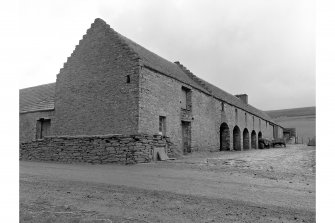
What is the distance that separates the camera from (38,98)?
22.8m

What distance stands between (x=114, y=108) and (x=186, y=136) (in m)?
5.84

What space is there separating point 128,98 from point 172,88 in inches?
147

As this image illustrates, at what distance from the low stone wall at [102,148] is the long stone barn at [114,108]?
4 cm

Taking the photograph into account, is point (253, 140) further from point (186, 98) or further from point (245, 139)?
point (186, 98)

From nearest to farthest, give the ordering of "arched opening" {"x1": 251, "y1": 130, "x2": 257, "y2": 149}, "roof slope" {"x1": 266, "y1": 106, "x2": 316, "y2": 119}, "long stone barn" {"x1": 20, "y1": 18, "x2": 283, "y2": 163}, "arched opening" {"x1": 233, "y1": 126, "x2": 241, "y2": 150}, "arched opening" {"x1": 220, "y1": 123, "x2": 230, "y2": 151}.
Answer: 1. "long stone barn" {"x1": 20, "y1": 18, "x2": 283, "y2": 163}
2. "arched opening" {"x1": 220, "y1": 123, "x2": 230, "y2": 151}
3. "arched opening" {"x1": 233, "y1": 126, "x2": 241, "y2": 150}
4. "arched opening" {"x1": 251, "y1": 130, "x2": 257, "y2": 149}
5. "roof slope" {"x1": 266, "y1": 106, "x2": 316, "y2": 119}

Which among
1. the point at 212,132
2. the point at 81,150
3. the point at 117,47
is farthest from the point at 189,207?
the point at 212,132

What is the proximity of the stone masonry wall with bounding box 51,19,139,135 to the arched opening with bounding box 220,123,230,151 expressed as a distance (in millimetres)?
12744

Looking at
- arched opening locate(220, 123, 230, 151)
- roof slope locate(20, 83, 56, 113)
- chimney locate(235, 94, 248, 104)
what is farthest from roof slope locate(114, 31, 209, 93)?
chimney locate(235, 94, 248, 104)

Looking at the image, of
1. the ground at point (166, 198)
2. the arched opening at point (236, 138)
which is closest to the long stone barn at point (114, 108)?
the ground at point (166, 198)

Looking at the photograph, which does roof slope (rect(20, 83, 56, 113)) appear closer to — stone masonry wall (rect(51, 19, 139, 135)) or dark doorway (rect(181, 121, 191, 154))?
stone masonry wall (rect(51, 19, 139, 135))

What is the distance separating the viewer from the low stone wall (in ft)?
40.3

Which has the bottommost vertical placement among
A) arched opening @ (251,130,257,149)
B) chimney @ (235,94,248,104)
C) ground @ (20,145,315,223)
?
arched opening @ (251,130,257,149)

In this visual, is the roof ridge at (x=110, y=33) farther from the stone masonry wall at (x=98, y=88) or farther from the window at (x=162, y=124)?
the window at (x=162, y=124)

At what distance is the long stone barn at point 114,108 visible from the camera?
1372 cm
